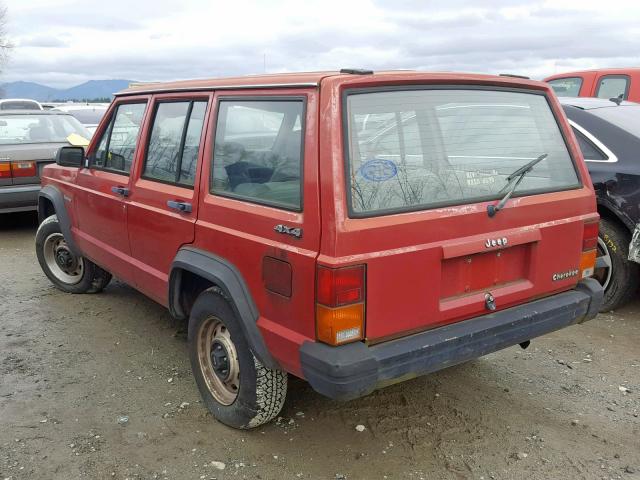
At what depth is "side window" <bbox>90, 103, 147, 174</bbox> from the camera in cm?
393

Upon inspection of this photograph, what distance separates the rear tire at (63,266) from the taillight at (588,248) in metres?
3.80

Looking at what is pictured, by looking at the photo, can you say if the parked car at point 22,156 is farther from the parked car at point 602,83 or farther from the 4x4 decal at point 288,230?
the parked car at point 602,83

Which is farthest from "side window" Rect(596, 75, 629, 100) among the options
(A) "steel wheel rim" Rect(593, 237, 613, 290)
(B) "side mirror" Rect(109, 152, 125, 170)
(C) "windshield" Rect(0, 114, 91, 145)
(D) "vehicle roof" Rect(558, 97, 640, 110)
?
(C) "windshield" Rect(0, 114, 91, 145)

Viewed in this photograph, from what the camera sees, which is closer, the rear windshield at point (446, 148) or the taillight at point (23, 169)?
the rear windshield at point (446, 148)

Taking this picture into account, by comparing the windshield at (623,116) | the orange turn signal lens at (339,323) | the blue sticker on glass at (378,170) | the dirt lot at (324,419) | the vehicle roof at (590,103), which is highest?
the vehicle roof at (590,103)

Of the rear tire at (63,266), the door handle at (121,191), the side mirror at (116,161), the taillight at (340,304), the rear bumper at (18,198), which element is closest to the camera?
the taillight at (340,304)

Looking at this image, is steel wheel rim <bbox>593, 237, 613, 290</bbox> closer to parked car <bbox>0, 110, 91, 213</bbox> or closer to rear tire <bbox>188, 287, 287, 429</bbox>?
rear tire <bbox>188, 287, 287, 429</bbox>

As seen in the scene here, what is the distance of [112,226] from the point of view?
4.11 meters

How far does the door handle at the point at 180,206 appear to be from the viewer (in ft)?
10.4

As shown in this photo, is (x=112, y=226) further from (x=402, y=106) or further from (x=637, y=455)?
(x=637, y=455)

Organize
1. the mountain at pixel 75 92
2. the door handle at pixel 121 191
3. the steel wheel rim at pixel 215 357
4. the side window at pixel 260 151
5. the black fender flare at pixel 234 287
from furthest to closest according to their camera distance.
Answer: the mountain at pixel 75 92 < the door handle at pixel 121 191 < the steel wheel rim at pixel 215 357 < the black fender flare at pixel 234 287 < the side window at pixel 260 151

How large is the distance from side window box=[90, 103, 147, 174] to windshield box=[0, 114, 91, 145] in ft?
11.9

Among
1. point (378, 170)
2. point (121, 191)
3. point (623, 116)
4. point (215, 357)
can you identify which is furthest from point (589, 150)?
point (121, 191)

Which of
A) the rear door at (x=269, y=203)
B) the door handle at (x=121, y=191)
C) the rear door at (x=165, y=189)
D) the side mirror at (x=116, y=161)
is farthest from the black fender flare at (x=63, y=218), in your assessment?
the rear door at (x=269, y=203)
